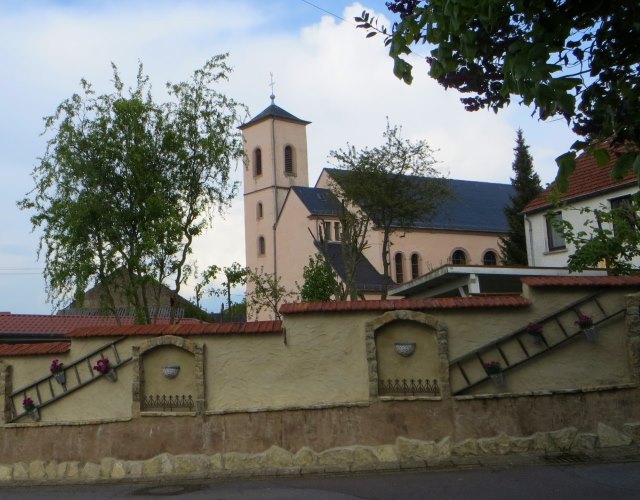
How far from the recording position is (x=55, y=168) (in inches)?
782

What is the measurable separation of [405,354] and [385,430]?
134 cm

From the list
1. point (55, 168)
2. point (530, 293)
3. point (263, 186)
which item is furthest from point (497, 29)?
point (263, 186)

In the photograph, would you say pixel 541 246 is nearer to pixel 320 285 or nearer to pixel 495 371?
pixel 320 285

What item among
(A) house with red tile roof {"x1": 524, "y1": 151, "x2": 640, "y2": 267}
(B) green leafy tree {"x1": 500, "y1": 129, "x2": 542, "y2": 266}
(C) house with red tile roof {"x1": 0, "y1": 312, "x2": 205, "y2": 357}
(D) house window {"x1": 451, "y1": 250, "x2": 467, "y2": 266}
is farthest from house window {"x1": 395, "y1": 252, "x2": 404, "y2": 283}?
(C) house with red tile roof {"x1": 0, "y1": 312, "x2": 205, "y2": 357}

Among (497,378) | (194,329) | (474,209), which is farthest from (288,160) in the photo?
(497,378)

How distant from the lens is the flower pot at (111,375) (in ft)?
49.0

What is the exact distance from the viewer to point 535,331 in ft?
44.8

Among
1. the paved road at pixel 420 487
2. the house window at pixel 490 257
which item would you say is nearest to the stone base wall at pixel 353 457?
the paved road at pixel 420 487

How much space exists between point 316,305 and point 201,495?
389 cm

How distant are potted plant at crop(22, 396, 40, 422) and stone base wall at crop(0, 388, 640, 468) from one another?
1466 mm

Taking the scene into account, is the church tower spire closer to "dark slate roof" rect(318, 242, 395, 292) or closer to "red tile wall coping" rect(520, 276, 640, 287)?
"dark slate roof" rect(318, 242, 395, 292)

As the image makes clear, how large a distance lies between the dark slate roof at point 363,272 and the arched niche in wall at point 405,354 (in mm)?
35180

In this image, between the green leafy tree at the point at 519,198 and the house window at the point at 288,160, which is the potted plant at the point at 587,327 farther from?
the house window at the point at 288,160

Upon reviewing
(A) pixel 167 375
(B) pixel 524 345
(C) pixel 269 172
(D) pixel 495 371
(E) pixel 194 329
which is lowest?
(D) pixel 495 371
